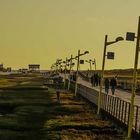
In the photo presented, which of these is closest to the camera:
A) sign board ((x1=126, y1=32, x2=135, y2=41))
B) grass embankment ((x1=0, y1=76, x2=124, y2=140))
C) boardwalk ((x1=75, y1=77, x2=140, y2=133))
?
sign board ((x1=126, y1=32, x2=135, y2=41))

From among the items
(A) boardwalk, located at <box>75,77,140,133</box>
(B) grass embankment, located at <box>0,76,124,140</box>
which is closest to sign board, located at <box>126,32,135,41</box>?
(A) boardwalk, located at <box>75,77,140,133</box>

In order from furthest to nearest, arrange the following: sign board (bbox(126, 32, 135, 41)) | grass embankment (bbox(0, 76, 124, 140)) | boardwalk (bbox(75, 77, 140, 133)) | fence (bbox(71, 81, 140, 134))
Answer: boardwalk (bbox(75, 77, 140, 133)) < fence (bbox(71, 81, 140, 134)) < grass embankment (bbox(0, 76, 124, 140)) < sign board (bbox(126, 32, 135, 41))

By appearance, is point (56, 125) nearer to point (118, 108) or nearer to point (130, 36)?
point (118, 108)

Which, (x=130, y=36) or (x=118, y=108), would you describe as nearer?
(x=130, y=36)

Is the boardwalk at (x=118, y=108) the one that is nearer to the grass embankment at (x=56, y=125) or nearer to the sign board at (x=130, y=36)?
the grass embankment at (x=56, y=125)

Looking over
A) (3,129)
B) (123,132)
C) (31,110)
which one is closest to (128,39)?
(123,132)

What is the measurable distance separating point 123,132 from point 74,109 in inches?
615

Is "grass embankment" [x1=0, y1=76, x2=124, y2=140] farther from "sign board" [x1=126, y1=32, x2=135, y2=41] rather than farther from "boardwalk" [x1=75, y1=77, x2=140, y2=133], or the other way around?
"sign board" [x1=126, y1=32, x2=135, y2=41]

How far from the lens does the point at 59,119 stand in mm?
37750

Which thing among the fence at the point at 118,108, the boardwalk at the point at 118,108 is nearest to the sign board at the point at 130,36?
the fence at the point at 118,108

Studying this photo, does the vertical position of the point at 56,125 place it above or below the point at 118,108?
below

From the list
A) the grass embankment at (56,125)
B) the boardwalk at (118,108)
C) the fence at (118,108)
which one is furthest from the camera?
the boardwalk at (118,108)

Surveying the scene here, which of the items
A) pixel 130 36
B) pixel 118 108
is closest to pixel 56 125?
pixel 118 108

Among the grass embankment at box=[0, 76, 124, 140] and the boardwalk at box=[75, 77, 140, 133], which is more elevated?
the boardwalk at box=[75, 77, 140, 133]
